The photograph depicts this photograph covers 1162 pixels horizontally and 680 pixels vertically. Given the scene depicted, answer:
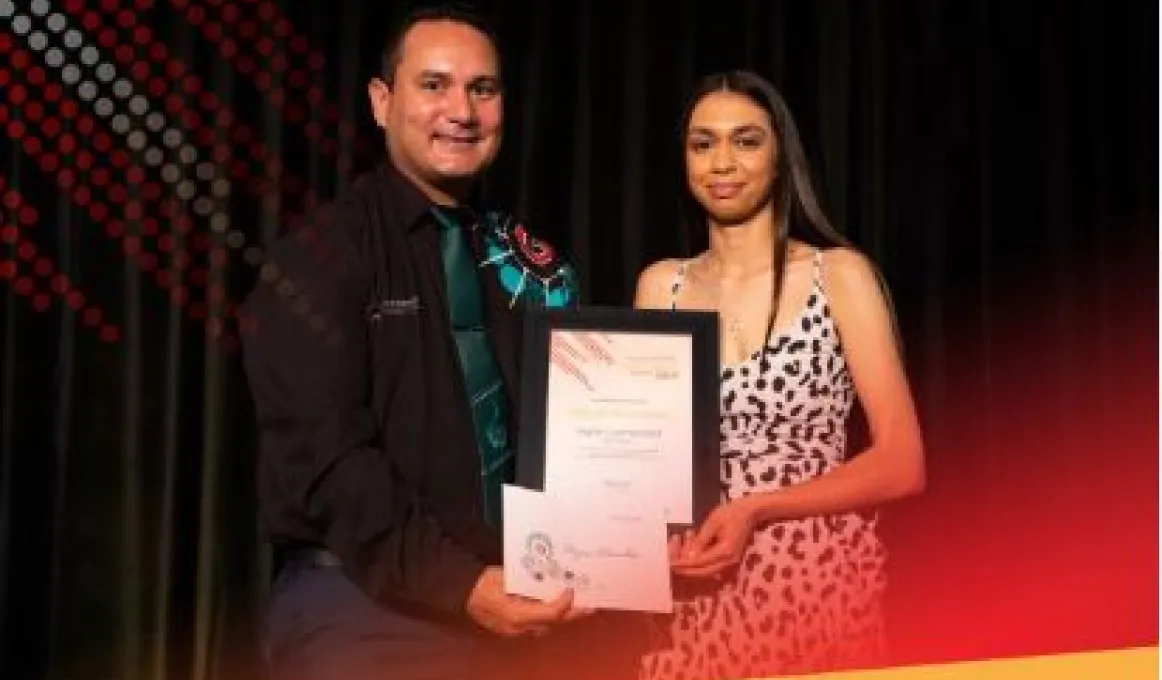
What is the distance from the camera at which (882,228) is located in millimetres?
2695

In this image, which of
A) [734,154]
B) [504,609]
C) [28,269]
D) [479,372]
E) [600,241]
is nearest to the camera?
[504,609]

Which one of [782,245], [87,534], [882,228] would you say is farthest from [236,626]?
[882,228]

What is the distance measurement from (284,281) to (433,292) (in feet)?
0.59

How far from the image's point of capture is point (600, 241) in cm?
249

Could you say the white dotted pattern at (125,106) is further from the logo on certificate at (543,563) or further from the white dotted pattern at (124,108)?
the logo on certificate at (543,563)

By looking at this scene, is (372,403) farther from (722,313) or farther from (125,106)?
(125,106)

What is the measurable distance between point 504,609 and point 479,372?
281 mm

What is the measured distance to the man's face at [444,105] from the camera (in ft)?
5.54

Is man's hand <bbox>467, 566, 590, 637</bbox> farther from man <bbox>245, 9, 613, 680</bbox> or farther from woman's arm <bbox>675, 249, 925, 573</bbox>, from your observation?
woman's arm <bbox>675, 249, 925, 573</bbox>

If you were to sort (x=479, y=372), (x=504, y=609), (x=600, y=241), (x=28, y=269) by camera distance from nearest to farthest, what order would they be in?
(x=504, y=609), (x=479, y=372), (x=28, y=269), (x=600, y=241)

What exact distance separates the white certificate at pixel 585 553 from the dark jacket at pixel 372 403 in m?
0.06

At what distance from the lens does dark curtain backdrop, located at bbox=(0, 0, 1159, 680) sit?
218cm

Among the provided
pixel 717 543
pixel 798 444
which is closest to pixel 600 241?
pixel 798 444

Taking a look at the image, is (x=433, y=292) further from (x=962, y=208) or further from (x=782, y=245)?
(x=962, y=208)
